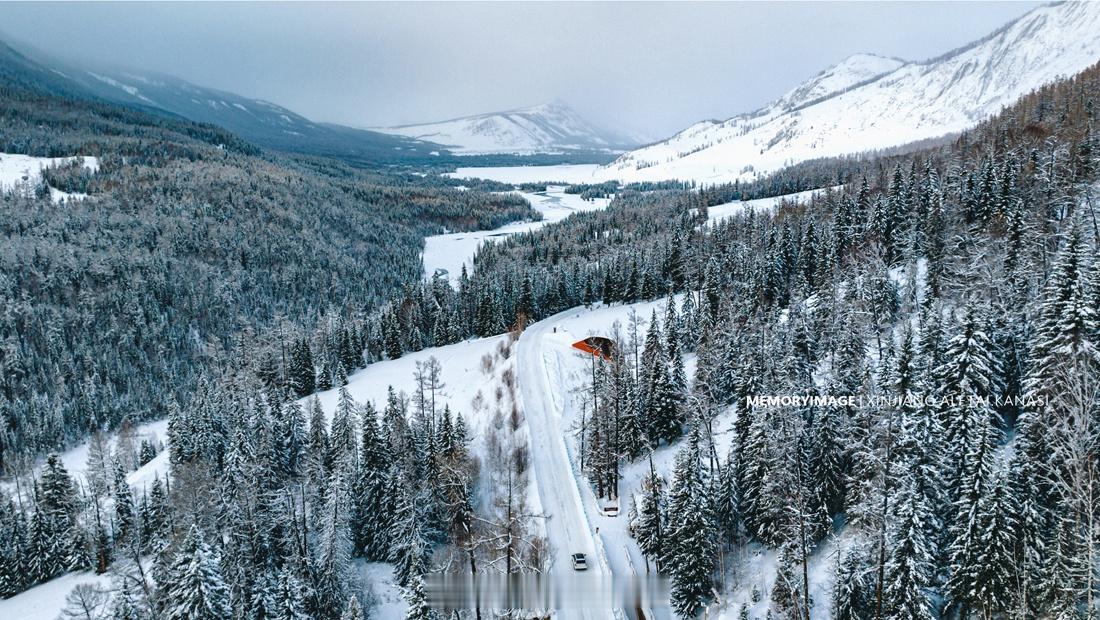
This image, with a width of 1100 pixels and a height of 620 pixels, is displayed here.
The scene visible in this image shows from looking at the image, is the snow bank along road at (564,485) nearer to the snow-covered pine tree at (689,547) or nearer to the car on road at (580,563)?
the car on road at (580,563)

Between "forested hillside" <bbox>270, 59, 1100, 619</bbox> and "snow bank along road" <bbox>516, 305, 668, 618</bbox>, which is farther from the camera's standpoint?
"snow bank along road" <bbox>516, 305, 668, 618</bbox>

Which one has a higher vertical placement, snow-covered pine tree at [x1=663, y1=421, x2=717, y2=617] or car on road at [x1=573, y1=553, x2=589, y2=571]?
snow-covered pine tree at [x1=663, y1=421, x2=717, y2=617]

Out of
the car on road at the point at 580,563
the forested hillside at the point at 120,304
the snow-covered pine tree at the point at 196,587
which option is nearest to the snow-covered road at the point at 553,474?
the car on road at the point at 580,563

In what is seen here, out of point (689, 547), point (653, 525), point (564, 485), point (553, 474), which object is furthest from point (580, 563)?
point (553, 474)

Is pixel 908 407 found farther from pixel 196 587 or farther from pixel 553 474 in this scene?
pixel 196 587

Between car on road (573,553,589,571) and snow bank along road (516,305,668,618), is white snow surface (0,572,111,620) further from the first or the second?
car on road (573,553,589,571)

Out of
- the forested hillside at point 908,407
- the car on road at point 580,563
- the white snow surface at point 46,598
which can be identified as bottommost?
the white snow surface at point 46,598

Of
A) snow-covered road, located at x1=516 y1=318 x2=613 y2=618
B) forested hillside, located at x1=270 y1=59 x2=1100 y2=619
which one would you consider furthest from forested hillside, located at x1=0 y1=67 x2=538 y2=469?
forested hillside, located at x1=270 y1=59 x2=1100 y2=619

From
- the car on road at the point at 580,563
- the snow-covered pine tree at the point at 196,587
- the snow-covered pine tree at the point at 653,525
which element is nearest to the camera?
the snow-covered pine tree at the point at 196,587

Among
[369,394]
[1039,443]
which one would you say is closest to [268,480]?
[369,394]

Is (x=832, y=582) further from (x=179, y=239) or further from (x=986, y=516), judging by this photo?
(x=179, y=239)
